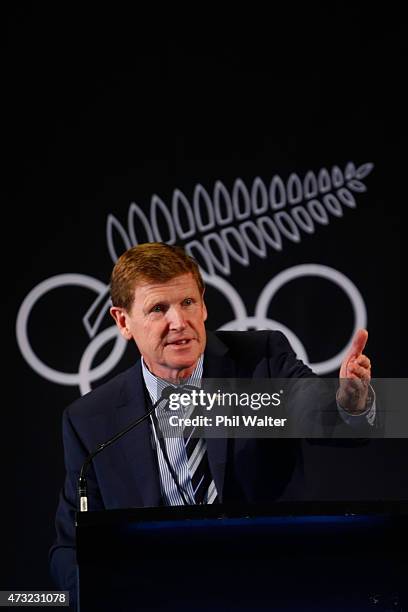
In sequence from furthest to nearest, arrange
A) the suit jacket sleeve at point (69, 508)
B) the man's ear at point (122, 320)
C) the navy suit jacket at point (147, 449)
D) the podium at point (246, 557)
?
the man's ear at point (122, 320), the navy suit jacket at point (147, 449), the suit jacket sleeve at point (69, 508), the podium at point (246, 557)

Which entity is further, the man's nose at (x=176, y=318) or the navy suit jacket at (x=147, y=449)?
the man's nose at (x=176, y=318)

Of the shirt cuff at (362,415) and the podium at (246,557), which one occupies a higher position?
the shirt cuff at (362,415)

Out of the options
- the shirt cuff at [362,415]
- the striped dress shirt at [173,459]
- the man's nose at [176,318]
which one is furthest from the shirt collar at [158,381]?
the shirt cuff at [362,415]

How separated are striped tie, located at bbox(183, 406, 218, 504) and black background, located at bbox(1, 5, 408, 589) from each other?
78cm

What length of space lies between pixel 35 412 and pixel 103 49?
1.66 m

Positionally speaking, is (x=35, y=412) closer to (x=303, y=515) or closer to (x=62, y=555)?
(x=62, y=555)

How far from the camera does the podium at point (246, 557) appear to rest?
2088 millimetres

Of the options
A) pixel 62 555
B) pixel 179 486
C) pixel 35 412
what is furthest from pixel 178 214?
pixel 62 555

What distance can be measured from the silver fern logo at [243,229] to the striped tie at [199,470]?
0.80 metres

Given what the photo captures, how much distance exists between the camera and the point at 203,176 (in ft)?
13.9

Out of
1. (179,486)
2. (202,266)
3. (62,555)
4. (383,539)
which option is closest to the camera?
(383,539)

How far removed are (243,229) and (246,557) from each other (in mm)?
2272

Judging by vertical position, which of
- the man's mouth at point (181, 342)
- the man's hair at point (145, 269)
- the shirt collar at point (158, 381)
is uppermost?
the man's hair at point (145, 269)

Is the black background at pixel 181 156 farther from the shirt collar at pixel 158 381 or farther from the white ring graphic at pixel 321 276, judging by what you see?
the shirt collar at pixel 158 381
